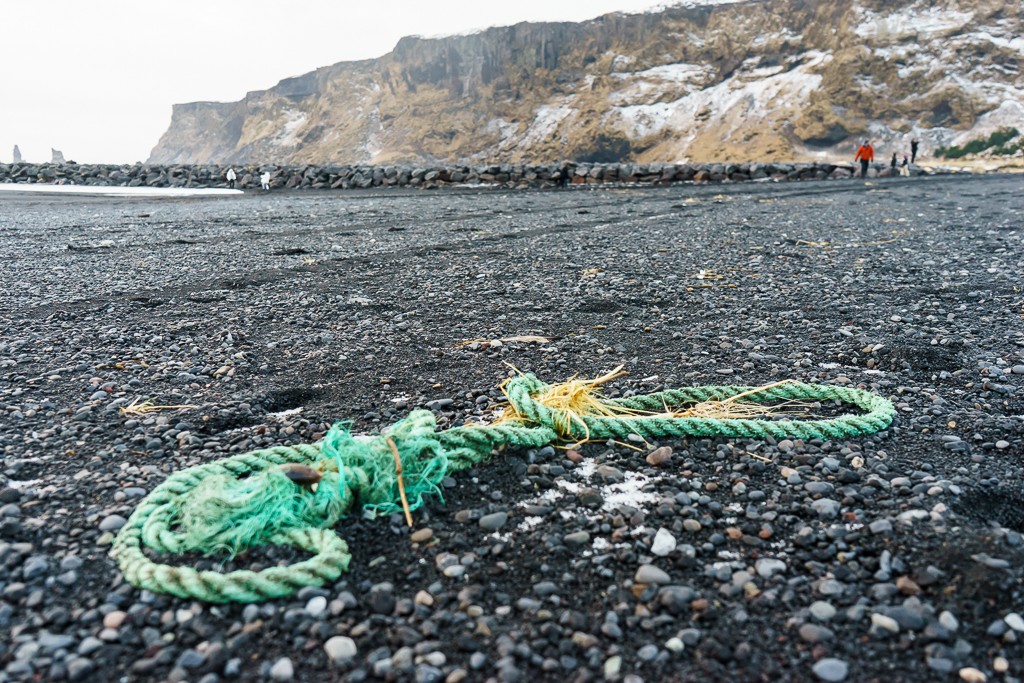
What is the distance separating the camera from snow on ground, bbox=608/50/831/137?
6097 centimetres

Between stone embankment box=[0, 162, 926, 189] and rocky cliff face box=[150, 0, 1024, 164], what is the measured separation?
1342 inches

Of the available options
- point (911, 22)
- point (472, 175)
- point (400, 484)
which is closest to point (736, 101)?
point (911, 22)

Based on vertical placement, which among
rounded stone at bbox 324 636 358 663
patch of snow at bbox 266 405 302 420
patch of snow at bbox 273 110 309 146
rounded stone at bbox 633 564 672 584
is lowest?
rounded stone at bbox 633 564 672 584

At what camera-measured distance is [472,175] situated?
23750 millimetres

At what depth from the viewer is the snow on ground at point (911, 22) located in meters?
57.3

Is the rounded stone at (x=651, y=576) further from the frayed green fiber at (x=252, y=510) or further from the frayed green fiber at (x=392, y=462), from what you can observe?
the frayed green fiber at (x=252, y=510)

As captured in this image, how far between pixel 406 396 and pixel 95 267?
554 cm

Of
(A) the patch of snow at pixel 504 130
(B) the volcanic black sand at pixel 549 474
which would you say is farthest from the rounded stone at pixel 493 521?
(A) the patch of snow at pixel 504 130

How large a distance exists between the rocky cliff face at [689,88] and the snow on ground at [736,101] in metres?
0.18

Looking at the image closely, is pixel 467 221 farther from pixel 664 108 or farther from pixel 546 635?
pixel 664 108

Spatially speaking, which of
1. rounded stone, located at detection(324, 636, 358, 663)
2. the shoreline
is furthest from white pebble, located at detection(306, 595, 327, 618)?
the shoreline

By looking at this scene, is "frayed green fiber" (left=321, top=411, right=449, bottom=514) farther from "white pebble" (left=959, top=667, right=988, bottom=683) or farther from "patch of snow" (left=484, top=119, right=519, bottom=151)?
"patch of snow" (left=484, top=119, right=519, bottom=151)

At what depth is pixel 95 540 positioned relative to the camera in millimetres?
2299

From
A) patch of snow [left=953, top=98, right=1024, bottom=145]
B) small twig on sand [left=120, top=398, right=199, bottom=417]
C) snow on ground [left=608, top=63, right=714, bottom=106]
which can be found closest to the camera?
small twig on sand [left=120, top=398, right=199, bottom=417]
